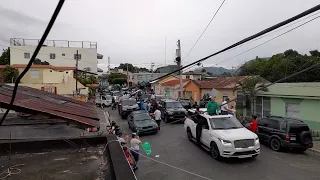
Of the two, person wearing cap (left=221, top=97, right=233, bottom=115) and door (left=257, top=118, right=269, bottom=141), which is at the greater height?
person wearing cap (left=221, top=97, right=233, bottom=115)

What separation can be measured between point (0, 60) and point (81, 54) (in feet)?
55.3

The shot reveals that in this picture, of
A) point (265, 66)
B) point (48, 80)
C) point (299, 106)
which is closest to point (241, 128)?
point (299, 106)

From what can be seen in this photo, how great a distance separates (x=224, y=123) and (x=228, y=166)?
7.83 ft

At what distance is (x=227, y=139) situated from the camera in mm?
10461

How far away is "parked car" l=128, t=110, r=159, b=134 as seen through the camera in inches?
658

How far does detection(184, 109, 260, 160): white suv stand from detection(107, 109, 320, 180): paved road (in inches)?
17.2

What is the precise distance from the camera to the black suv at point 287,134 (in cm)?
1183

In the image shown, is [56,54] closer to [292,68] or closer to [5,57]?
[5,57]

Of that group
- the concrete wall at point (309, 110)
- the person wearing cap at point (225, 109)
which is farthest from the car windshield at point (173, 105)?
the concrete wall at point (309, 110)

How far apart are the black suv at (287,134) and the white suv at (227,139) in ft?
7.14

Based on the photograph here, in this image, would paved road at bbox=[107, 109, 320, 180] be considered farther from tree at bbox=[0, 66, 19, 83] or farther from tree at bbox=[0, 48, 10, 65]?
tree at bbox=[0, 48, 10, 65]

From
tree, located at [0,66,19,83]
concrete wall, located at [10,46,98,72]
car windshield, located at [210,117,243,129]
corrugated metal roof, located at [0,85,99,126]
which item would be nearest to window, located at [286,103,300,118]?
car windshield, located at [210,117,243,129]

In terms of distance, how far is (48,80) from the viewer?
3366 cm

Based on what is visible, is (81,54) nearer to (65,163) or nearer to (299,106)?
(299,106)
